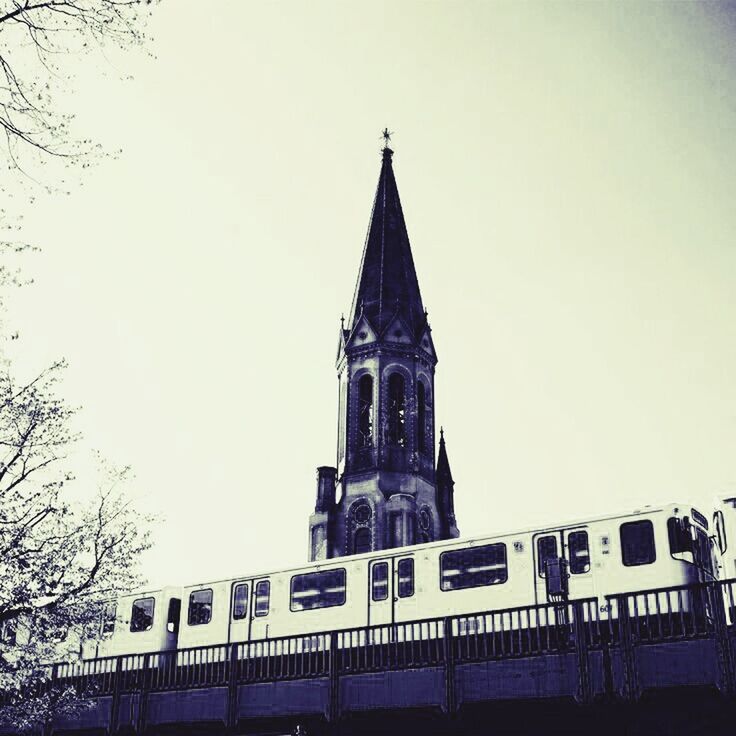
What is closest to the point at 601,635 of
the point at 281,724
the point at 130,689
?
the point at 281,724

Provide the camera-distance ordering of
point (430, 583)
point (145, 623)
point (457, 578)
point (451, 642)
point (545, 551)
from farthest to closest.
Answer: point (145, 623) < point (430, 583) < point (457, 578) < point (545, 551) < point (451, 642)

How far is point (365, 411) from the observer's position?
51.2 meters

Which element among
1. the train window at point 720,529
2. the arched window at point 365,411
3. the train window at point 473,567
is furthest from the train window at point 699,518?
the arched window at point 365,411

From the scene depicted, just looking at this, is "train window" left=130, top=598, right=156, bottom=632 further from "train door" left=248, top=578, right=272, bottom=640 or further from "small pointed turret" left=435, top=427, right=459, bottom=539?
"small pointed turret" left=435, top=427, right=459, bottom=539

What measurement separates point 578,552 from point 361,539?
1008 inches

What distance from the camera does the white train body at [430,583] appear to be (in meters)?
22.3

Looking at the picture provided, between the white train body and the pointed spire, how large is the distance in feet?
86.0

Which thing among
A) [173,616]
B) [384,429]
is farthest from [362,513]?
[173,616]

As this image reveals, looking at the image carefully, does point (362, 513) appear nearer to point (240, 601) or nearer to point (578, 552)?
point (240, 601)

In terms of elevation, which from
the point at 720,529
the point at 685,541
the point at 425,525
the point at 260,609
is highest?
the point at 425,525

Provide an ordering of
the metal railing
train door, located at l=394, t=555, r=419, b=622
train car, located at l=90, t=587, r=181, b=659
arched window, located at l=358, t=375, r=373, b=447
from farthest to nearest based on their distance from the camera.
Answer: arched window, located at l=358, t=375, r=373, b=447 → train car, located at l=90, t=587, r=181, b=659 → train door, located at l=394, t=555, r=419, b=622 → the metal railing

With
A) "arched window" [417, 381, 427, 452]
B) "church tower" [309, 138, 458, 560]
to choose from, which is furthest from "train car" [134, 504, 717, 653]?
"arched window" [417, 381, 427, 452]

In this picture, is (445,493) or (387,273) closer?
(445,493)

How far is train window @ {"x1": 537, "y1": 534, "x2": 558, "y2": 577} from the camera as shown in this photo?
2347 centimetres
